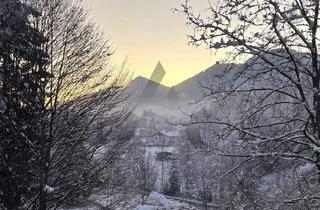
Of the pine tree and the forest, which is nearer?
the forest

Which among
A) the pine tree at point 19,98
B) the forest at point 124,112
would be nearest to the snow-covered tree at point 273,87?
the forest at point 124,112

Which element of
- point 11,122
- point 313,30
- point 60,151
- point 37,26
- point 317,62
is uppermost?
point 37,26

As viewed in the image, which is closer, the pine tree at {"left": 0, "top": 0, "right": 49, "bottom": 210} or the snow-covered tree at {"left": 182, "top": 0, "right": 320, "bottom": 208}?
the snow-covered tree at {"left": 182, "top": 0, "right": 320, "bottom": 208}

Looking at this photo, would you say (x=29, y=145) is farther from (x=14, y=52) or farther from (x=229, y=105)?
(x=229, y=105)

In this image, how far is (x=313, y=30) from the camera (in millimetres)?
6145

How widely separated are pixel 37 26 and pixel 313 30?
22.4 ft

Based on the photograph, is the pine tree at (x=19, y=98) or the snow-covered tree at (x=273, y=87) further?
the pine tree at (x=19, y=98)

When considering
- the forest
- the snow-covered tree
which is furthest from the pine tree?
the snow-covered tree

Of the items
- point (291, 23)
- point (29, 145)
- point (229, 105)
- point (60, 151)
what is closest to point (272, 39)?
point (291, 23)

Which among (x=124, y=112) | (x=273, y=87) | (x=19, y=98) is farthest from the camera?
(x=124, y=112)

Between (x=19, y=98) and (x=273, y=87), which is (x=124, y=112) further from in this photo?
(x=273, y=87)

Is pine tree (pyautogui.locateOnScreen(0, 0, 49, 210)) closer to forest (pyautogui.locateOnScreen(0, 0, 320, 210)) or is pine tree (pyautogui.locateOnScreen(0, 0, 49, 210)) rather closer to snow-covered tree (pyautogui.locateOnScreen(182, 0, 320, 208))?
forest (pyautogui.locateOnScreen(0, 0, 320, 210))

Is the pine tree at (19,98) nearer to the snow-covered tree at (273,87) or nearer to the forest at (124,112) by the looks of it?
the forest at (124,112)

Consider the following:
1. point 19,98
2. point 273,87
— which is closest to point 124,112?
point 19,98
